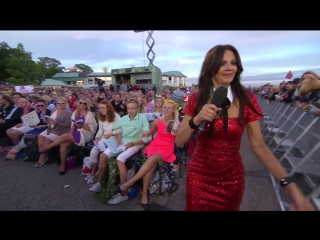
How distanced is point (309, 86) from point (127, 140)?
4620 millimetres

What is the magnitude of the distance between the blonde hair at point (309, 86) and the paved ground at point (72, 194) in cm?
222

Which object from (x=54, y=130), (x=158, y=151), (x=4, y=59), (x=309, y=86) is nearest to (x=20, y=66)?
(x=4, y=59)

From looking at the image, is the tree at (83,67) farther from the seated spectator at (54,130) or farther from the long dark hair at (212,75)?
the long dark hair at (212,75)

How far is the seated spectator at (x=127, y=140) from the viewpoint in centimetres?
316

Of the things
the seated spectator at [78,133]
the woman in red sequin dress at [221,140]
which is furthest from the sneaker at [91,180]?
the woman in red sequin dress at [221,140]

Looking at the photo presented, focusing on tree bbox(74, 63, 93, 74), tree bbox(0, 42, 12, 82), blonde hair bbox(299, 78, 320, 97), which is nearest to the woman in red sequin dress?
blonde hair bbox(299, 78, 320, 97)

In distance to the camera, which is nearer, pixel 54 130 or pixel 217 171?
pixel 217 171

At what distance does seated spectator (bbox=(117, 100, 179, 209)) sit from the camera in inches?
116

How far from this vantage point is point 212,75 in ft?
4.42

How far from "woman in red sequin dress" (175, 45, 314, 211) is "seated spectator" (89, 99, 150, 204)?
74.5 inches

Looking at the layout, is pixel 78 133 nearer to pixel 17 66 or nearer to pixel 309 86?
pixel 309 86

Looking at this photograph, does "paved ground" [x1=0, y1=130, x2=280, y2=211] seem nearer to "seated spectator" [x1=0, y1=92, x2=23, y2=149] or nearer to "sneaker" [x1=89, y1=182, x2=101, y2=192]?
"sneaker" [x1=89, y1=182, x2=101, y2=192]

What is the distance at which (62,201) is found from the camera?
121 inches

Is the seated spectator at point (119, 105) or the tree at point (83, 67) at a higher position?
the tree at point (83, 67)
